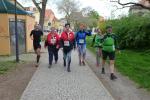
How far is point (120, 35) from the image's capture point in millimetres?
30812

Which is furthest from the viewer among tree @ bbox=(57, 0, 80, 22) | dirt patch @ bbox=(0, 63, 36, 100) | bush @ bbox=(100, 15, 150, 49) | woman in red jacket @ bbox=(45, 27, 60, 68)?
tree @ bbox=(57, 0, 80, 22)

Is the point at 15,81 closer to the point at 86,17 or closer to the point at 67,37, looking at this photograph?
the point at 67,37

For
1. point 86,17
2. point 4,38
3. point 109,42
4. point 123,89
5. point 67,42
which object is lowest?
point 123,89

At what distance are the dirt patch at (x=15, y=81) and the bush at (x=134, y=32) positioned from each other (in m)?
11.9

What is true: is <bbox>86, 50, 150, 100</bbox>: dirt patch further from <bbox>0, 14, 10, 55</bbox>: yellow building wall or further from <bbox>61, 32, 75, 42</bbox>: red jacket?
<bbox>0, 14, 10, 55</bbox>: yellow building wall

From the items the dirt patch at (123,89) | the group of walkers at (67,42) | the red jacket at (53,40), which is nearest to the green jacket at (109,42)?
the group of walkers at (67,42)

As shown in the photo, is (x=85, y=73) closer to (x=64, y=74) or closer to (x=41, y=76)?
(x=64, y=74)

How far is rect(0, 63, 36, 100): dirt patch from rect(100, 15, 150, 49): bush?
11.9m

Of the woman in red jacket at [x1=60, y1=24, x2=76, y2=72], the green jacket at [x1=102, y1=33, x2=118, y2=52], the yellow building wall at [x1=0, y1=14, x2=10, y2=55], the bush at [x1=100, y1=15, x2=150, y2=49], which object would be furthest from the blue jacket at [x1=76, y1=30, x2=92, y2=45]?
the bush at [x1=100, y1=15, x2=150, y2=49]

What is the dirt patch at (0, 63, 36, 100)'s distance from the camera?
1055 cm

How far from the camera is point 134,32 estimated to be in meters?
28.1

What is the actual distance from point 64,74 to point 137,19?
54.3 ft

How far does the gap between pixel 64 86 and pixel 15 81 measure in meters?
2.08

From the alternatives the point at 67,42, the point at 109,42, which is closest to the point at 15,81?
the point at 109,42
